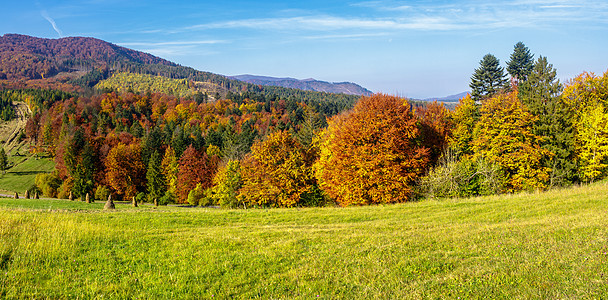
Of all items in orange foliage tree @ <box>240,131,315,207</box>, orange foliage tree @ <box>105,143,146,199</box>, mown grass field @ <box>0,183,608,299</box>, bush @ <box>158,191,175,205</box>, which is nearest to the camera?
mown grass field @ <box>0,183,608,299</box>

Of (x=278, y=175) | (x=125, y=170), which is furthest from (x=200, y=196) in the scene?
(x=278, y=175)

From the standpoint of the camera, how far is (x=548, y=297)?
20.8 feet

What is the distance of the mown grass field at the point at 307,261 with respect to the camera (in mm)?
7395

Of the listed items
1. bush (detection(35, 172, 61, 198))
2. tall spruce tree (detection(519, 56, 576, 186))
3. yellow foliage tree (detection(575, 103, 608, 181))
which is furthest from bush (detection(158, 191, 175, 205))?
yellow foliage tree (detection(575, 103, 608, 181))

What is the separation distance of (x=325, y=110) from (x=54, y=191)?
10058 cm

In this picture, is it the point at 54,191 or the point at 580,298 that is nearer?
the point at 580,298

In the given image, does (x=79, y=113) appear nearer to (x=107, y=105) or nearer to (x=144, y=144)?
(x=107, y=105)

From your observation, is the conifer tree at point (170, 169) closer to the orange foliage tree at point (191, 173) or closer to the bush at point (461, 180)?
the orange foliage tree at point (191, 173)

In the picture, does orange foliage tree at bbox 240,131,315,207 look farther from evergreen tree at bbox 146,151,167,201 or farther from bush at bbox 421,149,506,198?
evergreen tree at bbox 146,151,167,201

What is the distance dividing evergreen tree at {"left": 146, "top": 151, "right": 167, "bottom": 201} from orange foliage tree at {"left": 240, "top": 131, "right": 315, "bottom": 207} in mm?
41168

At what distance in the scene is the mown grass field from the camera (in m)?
7.39

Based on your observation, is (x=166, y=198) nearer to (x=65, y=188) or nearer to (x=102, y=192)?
(x=102, y=192)

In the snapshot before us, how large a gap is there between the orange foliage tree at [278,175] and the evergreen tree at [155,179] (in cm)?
4117

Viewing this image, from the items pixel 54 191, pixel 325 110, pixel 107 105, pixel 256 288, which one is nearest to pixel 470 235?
pixel 256 288
